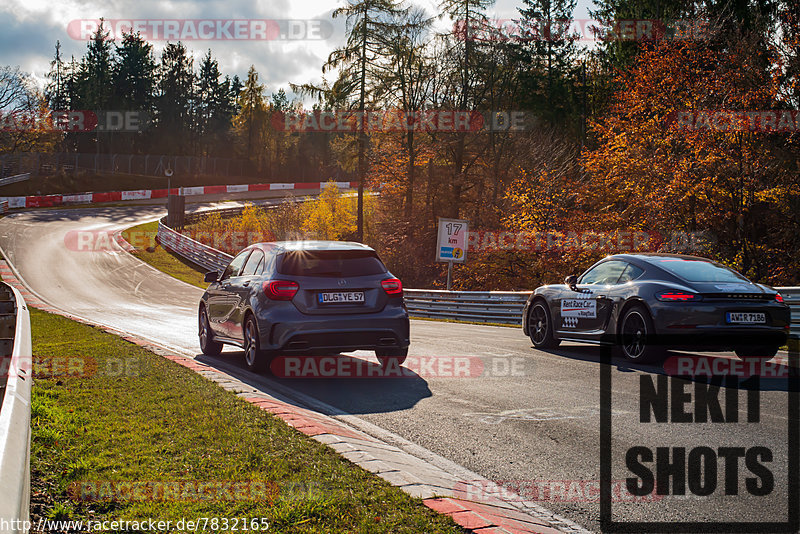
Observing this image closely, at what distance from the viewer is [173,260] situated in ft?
137

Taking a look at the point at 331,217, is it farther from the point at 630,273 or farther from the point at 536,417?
the point at 536,417

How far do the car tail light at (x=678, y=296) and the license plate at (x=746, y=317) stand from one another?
423 millimetres

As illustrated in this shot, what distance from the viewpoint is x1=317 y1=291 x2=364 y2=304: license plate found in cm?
936

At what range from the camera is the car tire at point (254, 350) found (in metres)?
9.48

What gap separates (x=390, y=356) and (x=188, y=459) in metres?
5.58

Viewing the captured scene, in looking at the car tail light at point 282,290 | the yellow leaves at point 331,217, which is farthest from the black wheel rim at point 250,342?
the yellow leaves at point 331,217

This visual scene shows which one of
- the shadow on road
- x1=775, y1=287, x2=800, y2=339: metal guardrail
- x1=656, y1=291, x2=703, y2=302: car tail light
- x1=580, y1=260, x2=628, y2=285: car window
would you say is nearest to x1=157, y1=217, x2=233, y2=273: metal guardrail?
x1=580, y1=260, x2=628, y2=285: car window

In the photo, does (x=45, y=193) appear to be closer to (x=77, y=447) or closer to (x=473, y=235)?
(x=473, y=235)

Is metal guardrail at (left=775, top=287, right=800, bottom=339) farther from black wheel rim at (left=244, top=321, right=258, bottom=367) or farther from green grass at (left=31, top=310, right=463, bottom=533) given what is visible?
green grass at (left=31, top=310, right=463, bottom=533)

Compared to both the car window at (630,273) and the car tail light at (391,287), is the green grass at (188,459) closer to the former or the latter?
the car tail light at (391,287)

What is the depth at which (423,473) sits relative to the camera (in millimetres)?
4945

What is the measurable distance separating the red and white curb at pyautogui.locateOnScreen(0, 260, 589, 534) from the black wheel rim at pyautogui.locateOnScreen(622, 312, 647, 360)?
4.54m

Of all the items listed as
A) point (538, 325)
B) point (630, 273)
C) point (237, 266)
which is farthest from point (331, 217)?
point (630, 273)

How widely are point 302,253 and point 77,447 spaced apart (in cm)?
482
